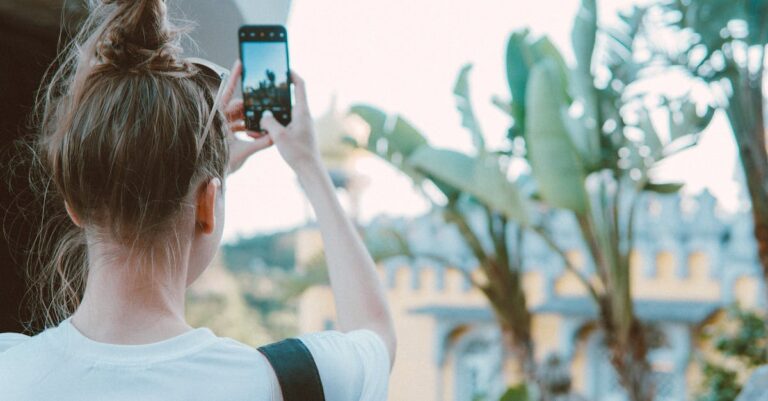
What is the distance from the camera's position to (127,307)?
53cm

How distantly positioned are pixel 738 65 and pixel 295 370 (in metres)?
3.71

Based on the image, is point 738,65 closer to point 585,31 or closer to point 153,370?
point 585,31

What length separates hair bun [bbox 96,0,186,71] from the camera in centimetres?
56

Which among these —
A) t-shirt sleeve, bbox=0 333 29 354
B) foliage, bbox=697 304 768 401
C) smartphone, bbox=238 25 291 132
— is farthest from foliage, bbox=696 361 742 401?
t-shirt sleeve, bbox=0 333 29 354

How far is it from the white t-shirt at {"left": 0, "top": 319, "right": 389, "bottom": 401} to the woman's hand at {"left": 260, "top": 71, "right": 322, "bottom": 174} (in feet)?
0.58

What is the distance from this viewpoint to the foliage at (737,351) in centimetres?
456

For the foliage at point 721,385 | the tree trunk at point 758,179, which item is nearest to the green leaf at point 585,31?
the tree trunk at point 758,179

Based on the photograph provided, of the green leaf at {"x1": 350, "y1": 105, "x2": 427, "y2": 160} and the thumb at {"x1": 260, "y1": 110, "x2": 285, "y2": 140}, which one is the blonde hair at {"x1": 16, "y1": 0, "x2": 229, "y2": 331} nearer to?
the thumb at {"x1": 260, "y1": 110, "x2": 285, "y2": 140}

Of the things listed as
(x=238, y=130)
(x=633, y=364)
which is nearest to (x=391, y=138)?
(x=633, y=364)

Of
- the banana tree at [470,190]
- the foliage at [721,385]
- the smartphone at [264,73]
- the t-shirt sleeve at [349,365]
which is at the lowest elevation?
the foliage at [721,385]

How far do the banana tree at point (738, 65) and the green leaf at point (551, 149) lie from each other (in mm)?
659

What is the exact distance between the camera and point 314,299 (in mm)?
8984

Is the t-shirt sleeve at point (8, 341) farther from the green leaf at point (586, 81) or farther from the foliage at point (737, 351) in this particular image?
the foliage at point (737, 351)

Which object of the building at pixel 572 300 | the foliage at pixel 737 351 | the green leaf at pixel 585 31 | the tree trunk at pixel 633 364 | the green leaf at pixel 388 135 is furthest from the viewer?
the building at pixel 572 300
